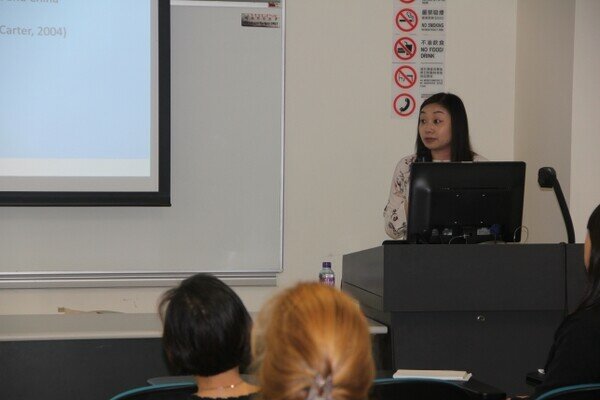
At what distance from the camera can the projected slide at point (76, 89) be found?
3.91 metres

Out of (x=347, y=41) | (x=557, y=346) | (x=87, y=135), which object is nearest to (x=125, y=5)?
(x=87, y=135)

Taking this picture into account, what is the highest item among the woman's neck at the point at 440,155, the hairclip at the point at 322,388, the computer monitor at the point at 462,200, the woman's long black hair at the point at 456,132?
the woman's long black hair at the point at 456,132

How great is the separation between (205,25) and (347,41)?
2.50ft

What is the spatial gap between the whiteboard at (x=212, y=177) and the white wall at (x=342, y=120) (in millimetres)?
101

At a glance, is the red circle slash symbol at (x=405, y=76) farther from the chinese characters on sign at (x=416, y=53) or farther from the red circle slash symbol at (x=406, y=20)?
the red circle slash symbol at (x=406, y=20)

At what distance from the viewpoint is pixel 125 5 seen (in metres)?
3.96

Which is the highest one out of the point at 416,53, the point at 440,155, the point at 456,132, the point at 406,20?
the point at 406,20

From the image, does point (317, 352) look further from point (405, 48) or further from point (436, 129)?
point (405, 48)

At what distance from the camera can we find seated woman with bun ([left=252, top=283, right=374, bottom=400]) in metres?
1.01

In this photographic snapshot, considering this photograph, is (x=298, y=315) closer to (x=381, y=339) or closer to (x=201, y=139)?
(x=381, y=339)

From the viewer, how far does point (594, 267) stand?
1.92 meters

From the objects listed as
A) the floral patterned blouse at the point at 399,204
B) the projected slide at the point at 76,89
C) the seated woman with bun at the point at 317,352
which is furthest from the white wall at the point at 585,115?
the seated woman with bun at the point at 317,352

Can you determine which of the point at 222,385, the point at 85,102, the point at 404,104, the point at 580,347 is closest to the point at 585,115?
the point at 404,104

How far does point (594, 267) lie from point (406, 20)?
2623 millimetres
